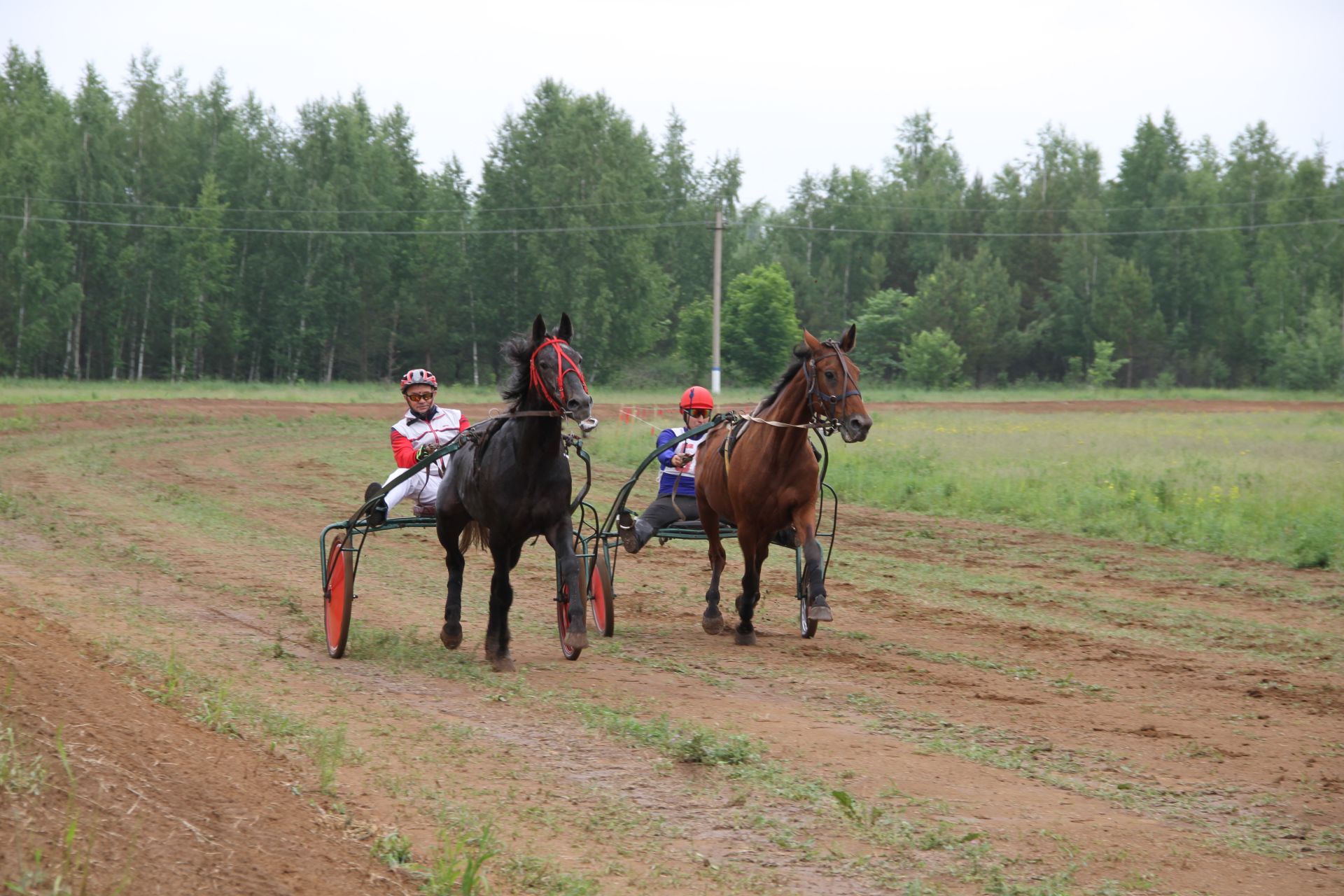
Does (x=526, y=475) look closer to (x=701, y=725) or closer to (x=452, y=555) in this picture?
(x=452, y=555)

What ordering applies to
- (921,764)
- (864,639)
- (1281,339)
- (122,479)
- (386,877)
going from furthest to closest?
(1281,339), (122,479), (864,639), (921,764), (386,877)

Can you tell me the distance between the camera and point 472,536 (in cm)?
820

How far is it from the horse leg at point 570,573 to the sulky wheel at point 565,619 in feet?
0.11

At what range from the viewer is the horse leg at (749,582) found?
334 inches

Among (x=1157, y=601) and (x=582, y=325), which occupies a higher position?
(x=582, y=325)

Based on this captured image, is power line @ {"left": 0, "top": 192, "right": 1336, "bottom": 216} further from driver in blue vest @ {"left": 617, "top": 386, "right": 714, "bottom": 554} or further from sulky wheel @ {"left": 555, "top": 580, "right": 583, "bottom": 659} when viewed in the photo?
sulky wheel @ {"left": 555, "top": 580, "right": 583, "bottom": 659}

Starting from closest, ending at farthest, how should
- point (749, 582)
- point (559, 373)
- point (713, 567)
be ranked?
point (559, 373) < point (749, 582) < point (713, 567)

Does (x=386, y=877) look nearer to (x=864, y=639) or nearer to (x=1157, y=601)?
(x=864, y=639)

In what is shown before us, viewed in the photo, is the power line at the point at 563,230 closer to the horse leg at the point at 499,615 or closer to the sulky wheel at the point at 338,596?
the sulky wheel at the point at 338,596

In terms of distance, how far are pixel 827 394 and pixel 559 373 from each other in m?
→ 2.00

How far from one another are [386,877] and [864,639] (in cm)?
521

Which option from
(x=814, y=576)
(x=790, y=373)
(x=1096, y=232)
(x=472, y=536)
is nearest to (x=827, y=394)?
(x=790, y=373)

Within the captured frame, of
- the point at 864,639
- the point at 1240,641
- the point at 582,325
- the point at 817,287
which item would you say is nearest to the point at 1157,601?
the point at 1240,641

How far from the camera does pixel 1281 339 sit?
56.6 m
